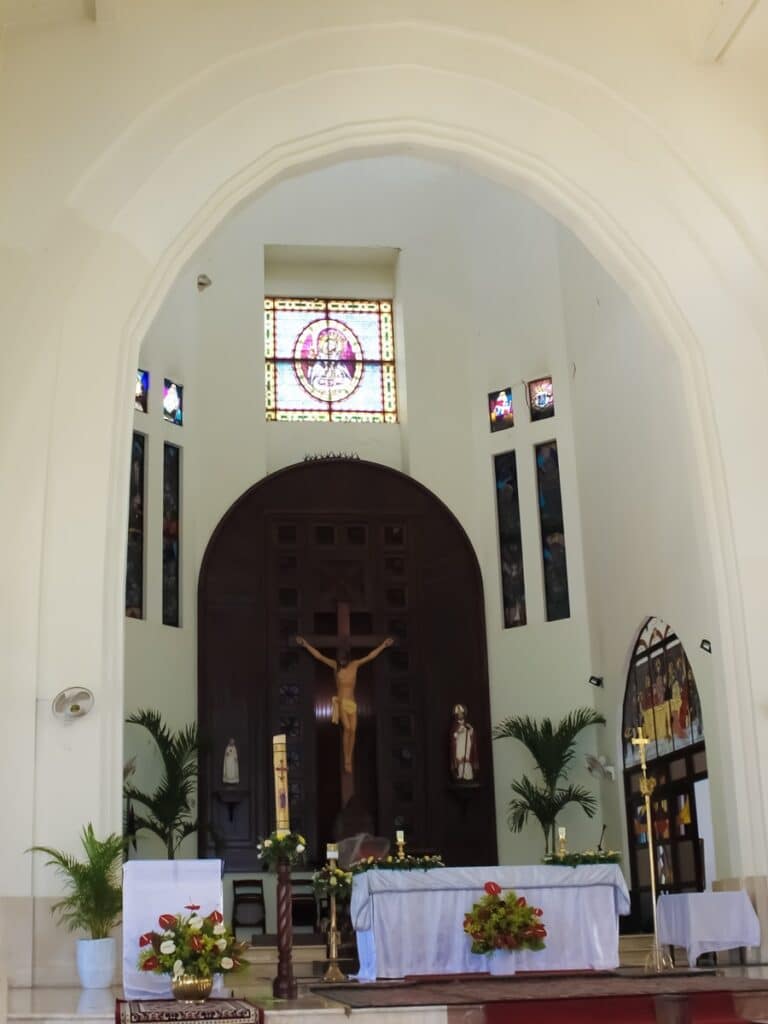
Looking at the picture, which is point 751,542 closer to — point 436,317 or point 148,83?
point 148,83

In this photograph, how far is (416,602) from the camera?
17625 mm

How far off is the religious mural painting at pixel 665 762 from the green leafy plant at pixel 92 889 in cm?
696

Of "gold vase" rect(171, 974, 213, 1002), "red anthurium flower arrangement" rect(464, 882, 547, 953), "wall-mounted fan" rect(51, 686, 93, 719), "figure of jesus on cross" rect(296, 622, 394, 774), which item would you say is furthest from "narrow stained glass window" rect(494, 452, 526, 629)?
"gold vase" rect(171, 974, 213, 1002)

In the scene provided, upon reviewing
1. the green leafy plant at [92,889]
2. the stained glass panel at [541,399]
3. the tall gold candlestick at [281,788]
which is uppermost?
the stained glass panel at [541,399]

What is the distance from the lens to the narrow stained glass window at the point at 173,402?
58.1ft

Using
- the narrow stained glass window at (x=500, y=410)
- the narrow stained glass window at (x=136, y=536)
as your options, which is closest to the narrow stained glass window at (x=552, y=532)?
the narrow stained glass window at (x=500, y=410)

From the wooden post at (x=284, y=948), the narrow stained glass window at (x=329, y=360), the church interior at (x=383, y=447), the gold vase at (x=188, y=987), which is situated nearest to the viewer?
the gold vase at (x=188, y=987)

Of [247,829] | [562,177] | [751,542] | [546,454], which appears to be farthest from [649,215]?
[247,829]

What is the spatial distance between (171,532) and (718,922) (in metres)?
9.40

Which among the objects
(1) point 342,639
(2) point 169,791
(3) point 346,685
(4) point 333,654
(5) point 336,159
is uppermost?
(5) point 336,159

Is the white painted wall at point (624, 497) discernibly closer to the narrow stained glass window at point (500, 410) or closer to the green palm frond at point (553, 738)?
the green palm frond at point (553, 738)

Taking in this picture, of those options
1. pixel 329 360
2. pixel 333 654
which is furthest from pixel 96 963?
pixel 329 360

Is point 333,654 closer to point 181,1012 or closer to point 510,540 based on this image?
point 510,540

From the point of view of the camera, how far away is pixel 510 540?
59.1 ft
